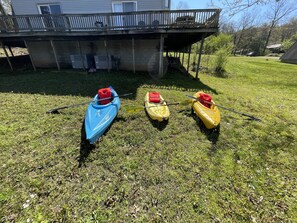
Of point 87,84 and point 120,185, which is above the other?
point 87,84

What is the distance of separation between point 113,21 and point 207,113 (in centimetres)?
787

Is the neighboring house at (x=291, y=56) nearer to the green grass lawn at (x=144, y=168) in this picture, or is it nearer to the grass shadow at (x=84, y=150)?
the green grass lawn at (x=144, y=168)

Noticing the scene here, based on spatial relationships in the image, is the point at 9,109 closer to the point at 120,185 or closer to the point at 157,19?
the point at 120,185

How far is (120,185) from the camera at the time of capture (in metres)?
2.78

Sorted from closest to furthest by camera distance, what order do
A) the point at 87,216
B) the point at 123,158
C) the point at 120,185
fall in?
the point at 87,216 → the point at 120,185 → the point at 123,158

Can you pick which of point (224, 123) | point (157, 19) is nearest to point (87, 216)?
point (224, 123)

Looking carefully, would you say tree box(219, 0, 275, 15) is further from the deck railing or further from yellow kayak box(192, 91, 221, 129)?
yellow kayak box(192, 91, 221, 129)

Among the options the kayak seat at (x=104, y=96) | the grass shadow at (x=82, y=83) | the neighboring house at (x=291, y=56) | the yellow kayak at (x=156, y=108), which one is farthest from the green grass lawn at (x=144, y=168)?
the neighboring house at (x=291, y=56)

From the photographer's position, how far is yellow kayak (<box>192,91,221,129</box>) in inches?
169

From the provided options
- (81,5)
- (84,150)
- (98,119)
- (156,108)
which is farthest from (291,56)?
(84,150)

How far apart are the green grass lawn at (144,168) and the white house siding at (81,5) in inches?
297

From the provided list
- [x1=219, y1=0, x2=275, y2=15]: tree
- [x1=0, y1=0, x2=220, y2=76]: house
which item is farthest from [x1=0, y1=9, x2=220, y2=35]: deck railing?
[x1=219, y1=0, x2=275, y2=15]: tree

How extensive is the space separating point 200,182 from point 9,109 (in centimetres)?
628

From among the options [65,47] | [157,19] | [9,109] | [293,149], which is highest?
[157,19]
